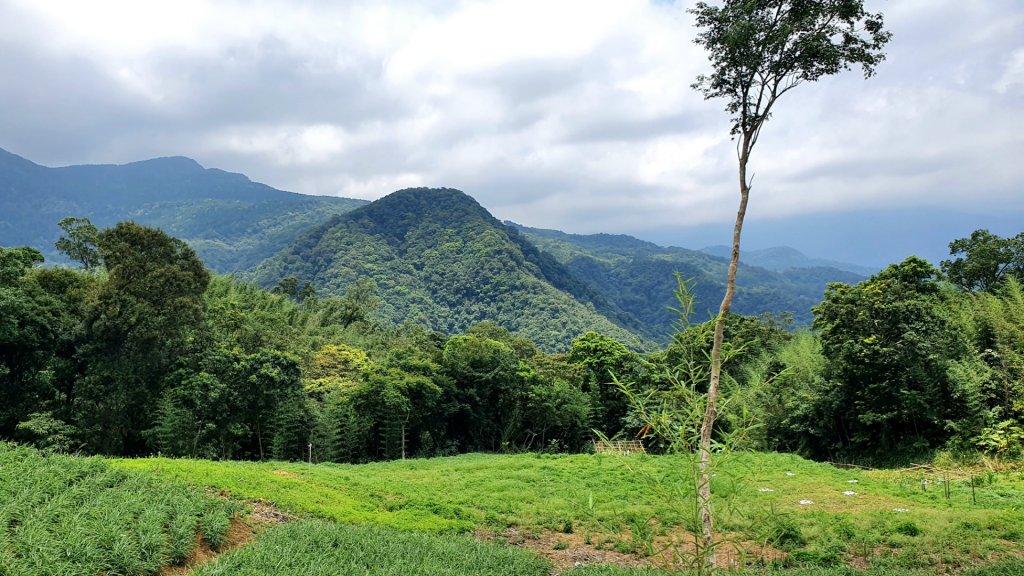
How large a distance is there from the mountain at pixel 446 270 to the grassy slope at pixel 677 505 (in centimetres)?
7728

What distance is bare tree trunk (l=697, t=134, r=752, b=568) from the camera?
17.3ft

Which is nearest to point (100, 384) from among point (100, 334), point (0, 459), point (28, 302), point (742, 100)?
point (100, 334)

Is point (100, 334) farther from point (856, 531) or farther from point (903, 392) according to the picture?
point (903, 392)

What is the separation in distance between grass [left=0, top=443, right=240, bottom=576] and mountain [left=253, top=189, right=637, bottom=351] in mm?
86373

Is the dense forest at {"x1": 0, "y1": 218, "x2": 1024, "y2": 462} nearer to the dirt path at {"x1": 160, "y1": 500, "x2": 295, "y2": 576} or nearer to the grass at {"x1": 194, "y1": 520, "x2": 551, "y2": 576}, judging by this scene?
the grass at {"x1": 194, "y1": 520, "x2": 551, "y2": 576}

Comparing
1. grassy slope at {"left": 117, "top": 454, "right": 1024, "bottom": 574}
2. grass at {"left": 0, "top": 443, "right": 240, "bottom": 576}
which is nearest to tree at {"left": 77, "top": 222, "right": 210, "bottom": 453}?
grassy slope at {"left": 117, "top": 454, "right": 1024, "bottom": 574}

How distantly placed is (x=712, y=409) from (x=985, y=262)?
39.5 meters

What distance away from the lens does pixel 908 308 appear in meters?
23.3

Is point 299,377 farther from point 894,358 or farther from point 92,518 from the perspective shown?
point 894,358

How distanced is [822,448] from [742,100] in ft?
85.7

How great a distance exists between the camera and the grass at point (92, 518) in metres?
6.98

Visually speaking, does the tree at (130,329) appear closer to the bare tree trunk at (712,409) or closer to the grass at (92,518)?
the grass at (92,518)

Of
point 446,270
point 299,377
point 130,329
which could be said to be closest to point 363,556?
point 130,329

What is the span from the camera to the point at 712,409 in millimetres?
6703
